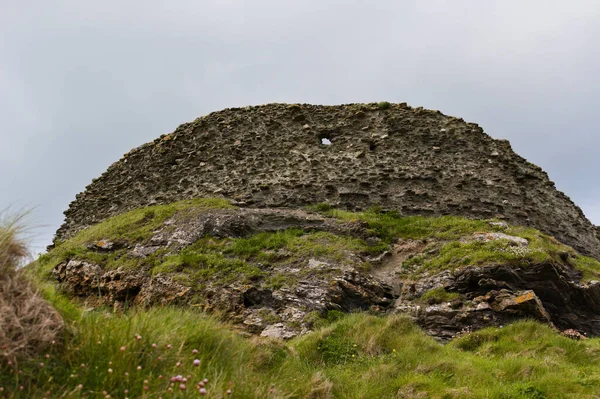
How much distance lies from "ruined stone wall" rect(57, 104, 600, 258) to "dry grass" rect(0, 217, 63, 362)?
13.0 meters

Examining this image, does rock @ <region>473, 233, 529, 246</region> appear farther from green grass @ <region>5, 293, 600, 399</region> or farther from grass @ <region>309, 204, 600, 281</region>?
green grass @ <region>5, 293, 600, 399</region>

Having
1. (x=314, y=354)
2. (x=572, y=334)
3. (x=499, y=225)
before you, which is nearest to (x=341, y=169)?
(x=499, y=225)

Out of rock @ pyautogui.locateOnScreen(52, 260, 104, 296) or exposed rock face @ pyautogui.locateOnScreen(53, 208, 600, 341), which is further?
rock @ pyautogui.locateOnScreen(52, 260, 104, 296)

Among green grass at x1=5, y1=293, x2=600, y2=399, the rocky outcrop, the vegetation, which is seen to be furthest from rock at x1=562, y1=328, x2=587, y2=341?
the vegetation

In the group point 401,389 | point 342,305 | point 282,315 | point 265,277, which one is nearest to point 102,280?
point 265,277

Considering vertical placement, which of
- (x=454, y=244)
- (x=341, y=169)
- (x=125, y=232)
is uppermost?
(x=341, y=169)

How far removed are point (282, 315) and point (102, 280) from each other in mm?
5910

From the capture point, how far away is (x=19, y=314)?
4.36 meters

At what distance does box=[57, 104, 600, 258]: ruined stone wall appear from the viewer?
709 inches

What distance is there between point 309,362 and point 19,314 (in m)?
4.62

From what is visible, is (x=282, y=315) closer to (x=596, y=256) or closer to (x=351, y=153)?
(x=351, y=153)

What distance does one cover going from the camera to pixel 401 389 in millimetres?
6934

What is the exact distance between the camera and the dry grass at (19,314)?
4.17 meters

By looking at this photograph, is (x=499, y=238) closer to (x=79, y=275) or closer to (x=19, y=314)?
(x=79, y=275)
